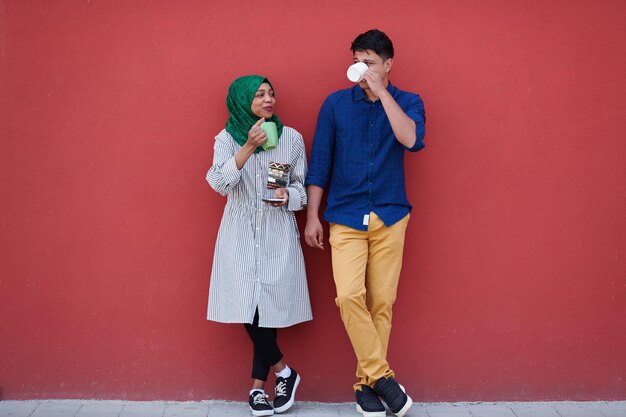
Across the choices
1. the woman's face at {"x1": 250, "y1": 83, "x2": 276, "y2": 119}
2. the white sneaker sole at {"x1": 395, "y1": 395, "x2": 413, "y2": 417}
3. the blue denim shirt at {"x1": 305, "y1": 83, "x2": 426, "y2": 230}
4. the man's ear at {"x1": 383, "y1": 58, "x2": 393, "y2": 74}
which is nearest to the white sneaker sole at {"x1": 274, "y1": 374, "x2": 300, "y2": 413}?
the white sneaker sole at {"x1": 395, "y1": 395, "x2": 413, "y2": 417}

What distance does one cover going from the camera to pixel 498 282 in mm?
4887

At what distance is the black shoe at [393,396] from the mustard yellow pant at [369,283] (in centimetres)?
4

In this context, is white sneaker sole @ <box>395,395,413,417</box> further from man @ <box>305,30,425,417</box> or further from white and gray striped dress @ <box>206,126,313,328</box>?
white and gray striped dress @ <box>206,126,313,328</box>

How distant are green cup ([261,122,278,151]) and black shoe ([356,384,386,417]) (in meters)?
1.39

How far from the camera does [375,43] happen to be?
4445 mm

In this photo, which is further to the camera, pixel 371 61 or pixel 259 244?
pixel 259 244

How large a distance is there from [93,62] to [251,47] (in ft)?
2.91

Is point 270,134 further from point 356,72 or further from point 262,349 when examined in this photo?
point 262,349

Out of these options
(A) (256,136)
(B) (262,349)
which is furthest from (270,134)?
(B) (262,349)

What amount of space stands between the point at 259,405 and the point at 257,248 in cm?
86

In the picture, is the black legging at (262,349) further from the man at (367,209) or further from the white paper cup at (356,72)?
the white paper cup at (356,72)

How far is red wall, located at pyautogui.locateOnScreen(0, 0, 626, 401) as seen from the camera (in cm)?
480

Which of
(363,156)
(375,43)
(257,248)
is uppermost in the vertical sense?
(375,43)

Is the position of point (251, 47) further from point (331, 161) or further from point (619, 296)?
point (619, 296)
